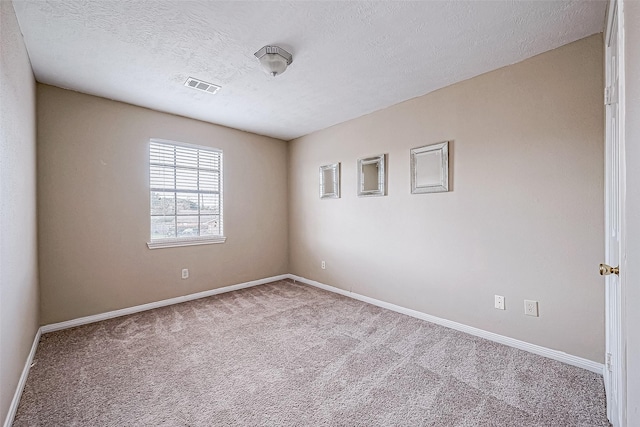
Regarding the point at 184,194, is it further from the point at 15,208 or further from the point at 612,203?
the point at 612,203

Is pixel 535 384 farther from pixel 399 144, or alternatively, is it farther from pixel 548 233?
pixel 399 144

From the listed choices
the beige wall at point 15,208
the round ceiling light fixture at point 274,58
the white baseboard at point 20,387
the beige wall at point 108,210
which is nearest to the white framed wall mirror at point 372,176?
the round ceiling light fixture at point 274,58

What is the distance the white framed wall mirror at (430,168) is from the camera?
2.83 m

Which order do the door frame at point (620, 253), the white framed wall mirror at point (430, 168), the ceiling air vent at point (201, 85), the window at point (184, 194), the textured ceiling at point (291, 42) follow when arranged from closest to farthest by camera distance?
the door frame at point (620, 253)
the textured ceiling at point (291, 42)
the ceiling air vent at point (201, 85)
the white framed wall mirror at point (430, 168)
the window at point (184, 194)

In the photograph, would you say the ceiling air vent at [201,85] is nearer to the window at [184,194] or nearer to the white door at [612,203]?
the window at [184,194]

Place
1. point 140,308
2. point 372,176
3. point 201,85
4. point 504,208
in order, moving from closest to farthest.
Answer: point 504,208, point 201,85, point 140,308, point 372,176

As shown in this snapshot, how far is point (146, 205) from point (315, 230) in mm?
2317

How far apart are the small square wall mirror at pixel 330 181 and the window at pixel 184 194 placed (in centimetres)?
152

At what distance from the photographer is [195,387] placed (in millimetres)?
1908

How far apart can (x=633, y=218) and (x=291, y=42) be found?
2.15 m

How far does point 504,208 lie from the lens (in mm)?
2459

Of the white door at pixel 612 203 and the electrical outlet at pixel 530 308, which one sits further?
the electrical outlet at pixel 530 308

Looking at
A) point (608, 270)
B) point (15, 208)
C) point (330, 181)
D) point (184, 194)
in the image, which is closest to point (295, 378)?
point (608, 270)

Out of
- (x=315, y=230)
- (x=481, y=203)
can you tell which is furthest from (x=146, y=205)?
(x=481, y=203)
